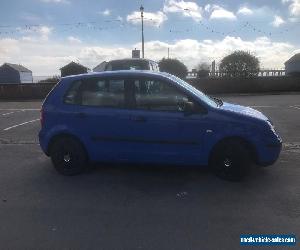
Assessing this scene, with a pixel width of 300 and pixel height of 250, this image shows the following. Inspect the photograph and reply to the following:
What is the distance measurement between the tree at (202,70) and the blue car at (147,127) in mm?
31812

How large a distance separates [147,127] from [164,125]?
275 millimetres

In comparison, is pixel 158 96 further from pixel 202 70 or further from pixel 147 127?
pixel 202 70

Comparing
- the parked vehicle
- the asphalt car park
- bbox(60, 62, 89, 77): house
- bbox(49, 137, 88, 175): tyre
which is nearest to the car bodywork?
bbox(49, 137, 88, 175): tyre

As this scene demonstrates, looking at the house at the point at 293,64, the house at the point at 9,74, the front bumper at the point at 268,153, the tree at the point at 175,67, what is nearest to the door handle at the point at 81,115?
the front bumper at the point at 268,153

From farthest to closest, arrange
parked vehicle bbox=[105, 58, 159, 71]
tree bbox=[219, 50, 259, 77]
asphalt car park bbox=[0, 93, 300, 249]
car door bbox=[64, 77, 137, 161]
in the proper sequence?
tree bbox=[219, 50, 259, 77] < parked vehicle bbox=[105, 58, 159, 71] < car door bbox=[64, 77, 137, 161] < asphalt car park bbox=[0, 93, 300, 249]

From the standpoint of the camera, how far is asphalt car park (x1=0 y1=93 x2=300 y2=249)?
4.26 metres

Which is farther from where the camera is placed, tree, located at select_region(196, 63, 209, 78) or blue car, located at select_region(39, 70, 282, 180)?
tree, located at select_region(196, 63, 209, 78)

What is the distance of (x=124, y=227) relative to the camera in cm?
453

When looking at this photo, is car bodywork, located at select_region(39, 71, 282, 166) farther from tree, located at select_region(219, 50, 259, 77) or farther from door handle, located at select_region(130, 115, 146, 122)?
tree, located at select_region(219, 50, 259, 77)

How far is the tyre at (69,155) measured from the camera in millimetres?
6465

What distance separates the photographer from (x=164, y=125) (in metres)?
6.04

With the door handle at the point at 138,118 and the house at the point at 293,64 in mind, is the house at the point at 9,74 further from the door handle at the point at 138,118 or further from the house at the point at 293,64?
the door handle at the point at 138,118

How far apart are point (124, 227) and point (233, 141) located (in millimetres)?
2351

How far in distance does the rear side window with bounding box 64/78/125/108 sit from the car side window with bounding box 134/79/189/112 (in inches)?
11.1
